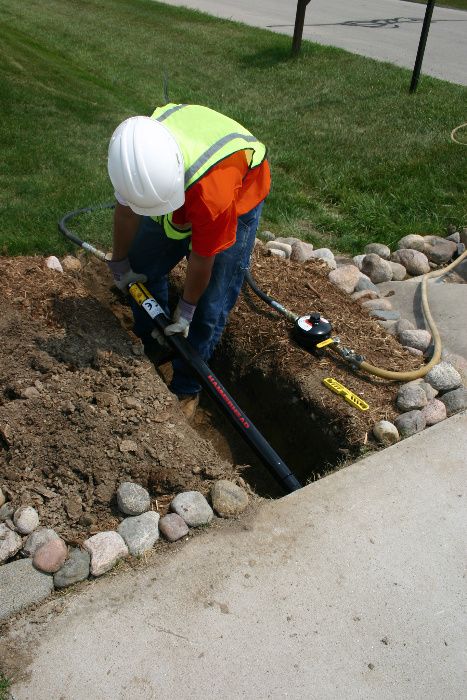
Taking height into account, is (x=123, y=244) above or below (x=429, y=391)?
above

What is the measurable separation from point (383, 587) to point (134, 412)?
144cm

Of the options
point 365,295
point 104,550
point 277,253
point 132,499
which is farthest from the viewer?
point 277,253

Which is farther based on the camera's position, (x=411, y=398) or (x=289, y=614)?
(x=411, y=398)

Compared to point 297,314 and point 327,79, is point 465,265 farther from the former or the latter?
point 327,79

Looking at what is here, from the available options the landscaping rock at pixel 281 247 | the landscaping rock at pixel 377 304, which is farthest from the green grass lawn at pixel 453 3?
the landscaping rock at pixel 377 304

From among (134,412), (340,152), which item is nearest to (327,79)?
(340,152)

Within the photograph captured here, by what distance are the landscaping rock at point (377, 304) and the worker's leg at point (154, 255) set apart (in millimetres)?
1443

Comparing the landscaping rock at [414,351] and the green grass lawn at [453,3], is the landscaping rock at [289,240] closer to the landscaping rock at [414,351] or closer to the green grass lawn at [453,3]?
the landscaping rock at [414,351]

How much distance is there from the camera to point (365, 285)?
198 inches

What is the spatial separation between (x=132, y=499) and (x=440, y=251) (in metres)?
3.56

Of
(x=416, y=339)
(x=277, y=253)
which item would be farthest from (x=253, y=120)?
(x=416, y=339)

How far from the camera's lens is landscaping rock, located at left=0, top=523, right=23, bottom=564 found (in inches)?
113

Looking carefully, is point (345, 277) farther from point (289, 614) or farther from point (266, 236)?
point (289, 614)

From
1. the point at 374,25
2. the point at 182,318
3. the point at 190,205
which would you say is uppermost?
Answer: the point at 190,205
